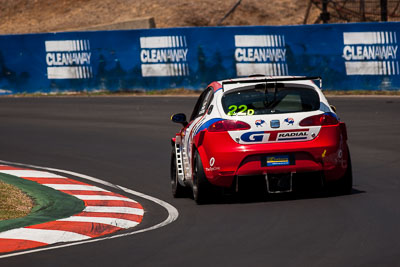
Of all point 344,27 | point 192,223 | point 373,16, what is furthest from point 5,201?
point 373,16

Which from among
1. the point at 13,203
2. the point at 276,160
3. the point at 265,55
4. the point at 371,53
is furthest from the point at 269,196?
the point at 265,55

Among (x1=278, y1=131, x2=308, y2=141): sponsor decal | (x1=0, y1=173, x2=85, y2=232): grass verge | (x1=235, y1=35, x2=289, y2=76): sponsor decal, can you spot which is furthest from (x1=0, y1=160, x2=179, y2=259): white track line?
(x1=235, y1=35, x2=289, y2=76): sponsor decal

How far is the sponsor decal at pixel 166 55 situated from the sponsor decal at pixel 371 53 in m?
5.82

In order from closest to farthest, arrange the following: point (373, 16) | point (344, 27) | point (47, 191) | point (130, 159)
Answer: point (47, 191)
point (130, 159)
point (344, 27)
point (373, 16)

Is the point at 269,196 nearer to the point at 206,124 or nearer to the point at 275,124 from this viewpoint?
the point at 275,124

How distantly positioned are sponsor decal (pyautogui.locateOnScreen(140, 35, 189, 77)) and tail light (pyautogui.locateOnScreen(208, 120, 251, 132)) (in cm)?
2094

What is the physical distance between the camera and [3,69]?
33469 mm

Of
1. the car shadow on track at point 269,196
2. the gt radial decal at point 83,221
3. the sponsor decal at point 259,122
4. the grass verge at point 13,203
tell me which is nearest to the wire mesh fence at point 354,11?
the gt radial decal at point 83,221

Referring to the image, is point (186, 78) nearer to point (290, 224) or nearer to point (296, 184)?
point (296, 184)

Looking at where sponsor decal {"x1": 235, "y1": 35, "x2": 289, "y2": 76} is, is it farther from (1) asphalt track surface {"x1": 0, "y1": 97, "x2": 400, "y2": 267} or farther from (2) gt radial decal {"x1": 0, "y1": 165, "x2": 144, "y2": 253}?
(2) gt radial decal {"x1": 0, "y1": 165, "x2": 144, "y2": 253}

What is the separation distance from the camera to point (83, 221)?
10.0m

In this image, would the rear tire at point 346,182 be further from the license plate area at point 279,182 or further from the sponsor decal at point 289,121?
the sponsor decal at point 289,121

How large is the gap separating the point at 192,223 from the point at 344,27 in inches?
811

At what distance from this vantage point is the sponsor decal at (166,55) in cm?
3141
